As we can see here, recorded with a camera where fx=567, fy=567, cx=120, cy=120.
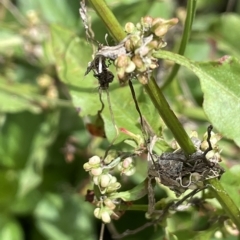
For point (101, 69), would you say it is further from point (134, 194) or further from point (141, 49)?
point (134, 194)

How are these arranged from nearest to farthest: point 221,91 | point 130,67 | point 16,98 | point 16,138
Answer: point 130,67 → point 221,91 → point 16,98 → point 16,138

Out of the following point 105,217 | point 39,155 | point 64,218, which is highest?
point 39,155

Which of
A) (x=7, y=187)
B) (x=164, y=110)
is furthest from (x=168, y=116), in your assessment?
(x=7, y=187)

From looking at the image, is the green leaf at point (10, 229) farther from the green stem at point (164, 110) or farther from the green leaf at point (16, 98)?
the green stem at point (164, 110)

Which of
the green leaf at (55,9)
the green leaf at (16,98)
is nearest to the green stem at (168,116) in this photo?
the green leaf at (16,98)

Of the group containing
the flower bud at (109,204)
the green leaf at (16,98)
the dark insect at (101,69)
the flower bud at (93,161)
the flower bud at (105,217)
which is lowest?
the flower bud at (105,217)

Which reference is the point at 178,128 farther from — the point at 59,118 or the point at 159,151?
the point at 59,118

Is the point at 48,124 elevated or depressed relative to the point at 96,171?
elevated
